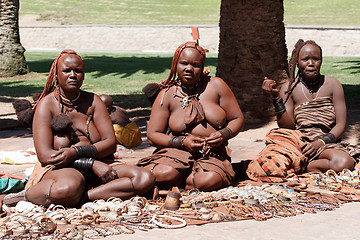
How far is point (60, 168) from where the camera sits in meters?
4.96

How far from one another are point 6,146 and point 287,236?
5268 mm

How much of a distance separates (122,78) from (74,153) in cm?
1422

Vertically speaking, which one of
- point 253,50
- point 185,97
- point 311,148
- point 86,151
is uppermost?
point 253,50

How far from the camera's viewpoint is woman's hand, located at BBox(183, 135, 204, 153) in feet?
17.7

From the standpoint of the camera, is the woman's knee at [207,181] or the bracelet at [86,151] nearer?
the bracelet at [86,151]

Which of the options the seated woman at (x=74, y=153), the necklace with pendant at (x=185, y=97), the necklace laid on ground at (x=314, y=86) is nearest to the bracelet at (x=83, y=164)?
the seated woman at (x=74, y=153)

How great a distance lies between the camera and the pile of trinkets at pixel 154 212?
4293 mm

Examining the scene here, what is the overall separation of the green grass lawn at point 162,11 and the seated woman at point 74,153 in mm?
38556

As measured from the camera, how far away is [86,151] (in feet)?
16.3

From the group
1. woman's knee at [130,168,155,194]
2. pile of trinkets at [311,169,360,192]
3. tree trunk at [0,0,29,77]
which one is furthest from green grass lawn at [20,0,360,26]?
woman's knee at [130,168,155,194]

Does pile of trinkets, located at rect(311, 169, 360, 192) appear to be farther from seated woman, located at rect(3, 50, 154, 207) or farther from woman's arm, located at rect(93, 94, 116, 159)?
woman's arm, located at rect(93, 94, 116, 159)

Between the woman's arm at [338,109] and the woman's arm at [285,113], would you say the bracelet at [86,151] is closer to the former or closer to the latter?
the woman's arm at [285,113]

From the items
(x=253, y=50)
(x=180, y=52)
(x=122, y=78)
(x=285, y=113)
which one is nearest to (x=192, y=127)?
(x=180, y=52)

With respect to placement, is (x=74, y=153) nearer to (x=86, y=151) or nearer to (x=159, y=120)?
(x=86, y=151)
